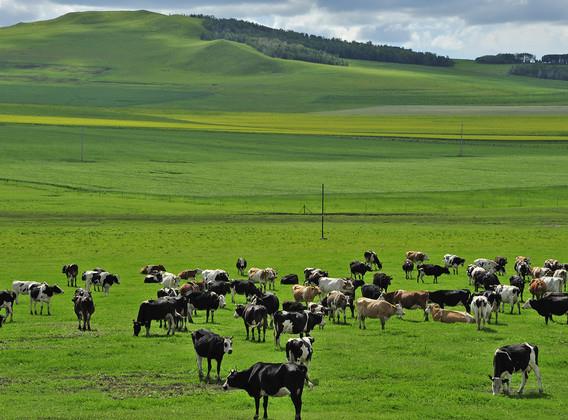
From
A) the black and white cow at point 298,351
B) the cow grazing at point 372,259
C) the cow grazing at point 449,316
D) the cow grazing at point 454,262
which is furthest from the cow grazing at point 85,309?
the cow grazing at point 454,262

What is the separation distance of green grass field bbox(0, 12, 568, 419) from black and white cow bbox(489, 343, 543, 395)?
1.61ft

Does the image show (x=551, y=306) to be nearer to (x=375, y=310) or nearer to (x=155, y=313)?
(x=375, y=310)

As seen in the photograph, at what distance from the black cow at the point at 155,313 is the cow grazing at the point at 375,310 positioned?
6194mm

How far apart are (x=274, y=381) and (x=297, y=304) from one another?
11.5 meters

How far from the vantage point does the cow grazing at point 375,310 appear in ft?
105

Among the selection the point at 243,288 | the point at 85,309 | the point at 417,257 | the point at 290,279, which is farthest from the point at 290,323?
the point at 417,257

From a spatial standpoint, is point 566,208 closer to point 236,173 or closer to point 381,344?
point 236,173

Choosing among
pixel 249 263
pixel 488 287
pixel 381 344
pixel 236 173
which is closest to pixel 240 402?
pixel 381 344

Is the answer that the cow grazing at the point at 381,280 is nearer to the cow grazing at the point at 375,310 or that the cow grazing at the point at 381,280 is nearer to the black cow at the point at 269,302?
the cow grazing at the point at 375,310

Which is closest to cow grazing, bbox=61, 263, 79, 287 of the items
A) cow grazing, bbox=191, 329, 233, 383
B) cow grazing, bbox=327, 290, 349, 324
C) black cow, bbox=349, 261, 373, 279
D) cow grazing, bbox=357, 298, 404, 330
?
black cow, bbox=349, 261, 373, 279

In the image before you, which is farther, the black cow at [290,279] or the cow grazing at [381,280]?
the black cow at [290,279]

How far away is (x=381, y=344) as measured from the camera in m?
29.3

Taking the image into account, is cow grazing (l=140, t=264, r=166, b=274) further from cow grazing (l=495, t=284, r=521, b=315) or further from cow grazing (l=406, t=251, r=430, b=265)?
cow grazing (l=495, t=284, r=521, b=315)

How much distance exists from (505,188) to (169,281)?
64.1 m
